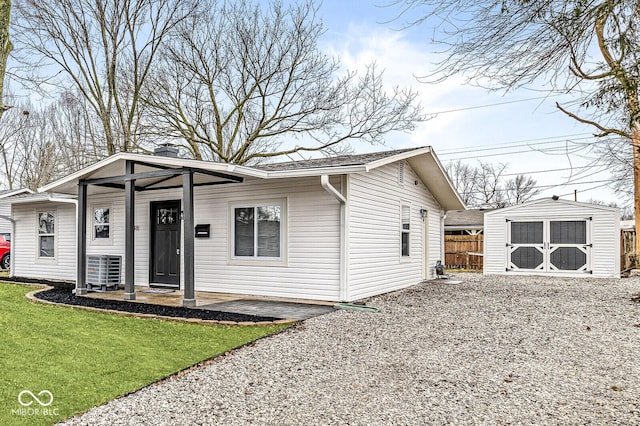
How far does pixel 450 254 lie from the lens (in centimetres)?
2014

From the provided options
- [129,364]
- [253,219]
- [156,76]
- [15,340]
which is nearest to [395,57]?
[129,364]

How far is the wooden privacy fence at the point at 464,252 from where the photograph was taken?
19469 millimetres

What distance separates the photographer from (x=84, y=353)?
15.9 ft

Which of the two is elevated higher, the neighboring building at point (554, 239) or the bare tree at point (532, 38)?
the bare tree at point (532, 38)

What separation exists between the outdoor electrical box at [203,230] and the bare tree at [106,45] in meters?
8.32

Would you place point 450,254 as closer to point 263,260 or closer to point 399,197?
point 399,197

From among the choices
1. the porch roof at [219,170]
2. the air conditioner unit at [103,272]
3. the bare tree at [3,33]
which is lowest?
the air conditioner unit at [103,272]

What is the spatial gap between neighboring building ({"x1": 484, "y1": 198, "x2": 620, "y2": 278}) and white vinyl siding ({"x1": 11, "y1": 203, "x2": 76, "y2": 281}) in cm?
1293

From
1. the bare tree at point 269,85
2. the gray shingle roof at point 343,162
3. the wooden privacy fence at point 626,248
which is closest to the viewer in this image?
the gray shingle roof at point 343,162

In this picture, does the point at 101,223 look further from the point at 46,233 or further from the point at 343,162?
the point at 343,162

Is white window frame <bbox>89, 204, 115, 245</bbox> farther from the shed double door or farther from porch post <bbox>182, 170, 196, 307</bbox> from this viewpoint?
the shed double door

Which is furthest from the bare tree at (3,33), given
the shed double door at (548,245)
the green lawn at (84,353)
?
the shed double door at (548,245)

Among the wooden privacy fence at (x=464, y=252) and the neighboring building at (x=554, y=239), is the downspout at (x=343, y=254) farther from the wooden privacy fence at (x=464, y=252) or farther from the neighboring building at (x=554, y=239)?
the wooden privacy fence at (x=464, y=252)

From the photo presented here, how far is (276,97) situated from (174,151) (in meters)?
9.25
